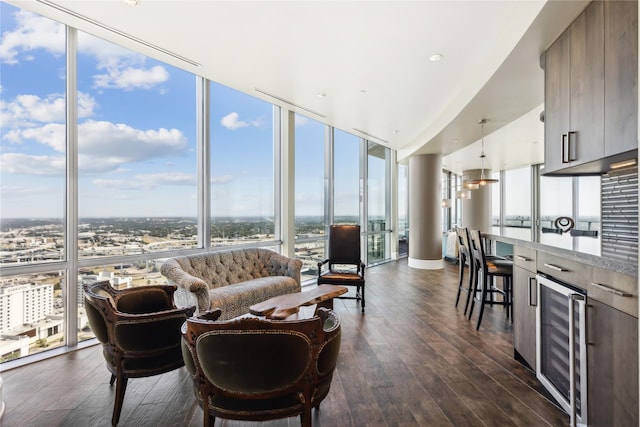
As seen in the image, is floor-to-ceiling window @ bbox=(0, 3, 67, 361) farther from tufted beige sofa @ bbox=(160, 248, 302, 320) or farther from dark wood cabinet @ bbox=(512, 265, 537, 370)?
dark wood cabinet @ bbox=(512, 265, 537, 370)

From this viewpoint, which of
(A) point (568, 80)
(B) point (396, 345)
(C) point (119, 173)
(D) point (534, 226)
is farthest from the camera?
(D) point (534, 226)

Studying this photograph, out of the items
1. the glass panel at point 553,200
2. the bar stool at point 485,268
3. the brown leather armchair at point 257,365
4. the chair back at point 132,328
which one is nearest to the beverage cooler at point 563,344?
the bar stool at point 485,268

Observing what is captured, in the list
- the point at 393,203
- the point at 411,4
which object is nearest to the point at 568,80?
the point at 411,4

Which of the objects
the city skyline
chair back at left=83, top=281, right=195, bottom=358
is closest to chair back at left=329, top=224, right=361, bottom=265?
the city skyline

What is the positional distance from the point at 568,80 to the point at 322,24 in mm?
2052

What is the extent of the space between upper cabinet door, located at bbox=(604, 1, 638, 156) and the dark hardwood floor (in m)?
1.81

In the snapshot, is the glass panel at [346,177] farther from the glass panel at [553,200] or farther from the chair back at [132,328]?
the glass panel at [553,200]

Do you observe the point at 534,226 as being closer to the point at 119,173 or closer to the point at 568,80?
the point at 568,80

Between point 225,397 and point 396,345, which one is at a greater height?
point 225,397

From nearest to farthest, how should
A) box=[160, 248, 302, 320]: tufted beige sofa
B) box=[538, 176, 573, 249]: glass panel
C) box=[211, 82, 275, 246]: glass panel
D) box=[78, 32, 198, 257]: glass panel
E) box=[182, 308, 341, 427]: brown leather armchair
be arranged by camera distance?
box=[182, 308, 341, 427]: brown leather armchair → box=[160, 248, 302, 320]: tufted beige sofa → box=[78, 32, 198, 257]: glass panel → box=[211, 82, 275, 246]: glass panel → box=[538, 176, 573, 249]: glass panel

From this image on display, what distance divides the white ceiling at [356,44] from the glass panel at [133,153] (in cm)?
37

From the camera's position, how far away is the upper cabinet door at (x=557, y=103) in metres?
2.49

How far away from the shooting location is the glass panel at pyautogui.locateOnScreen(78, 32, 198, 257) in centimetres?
345

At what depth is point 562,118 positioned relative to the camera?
255 cm
